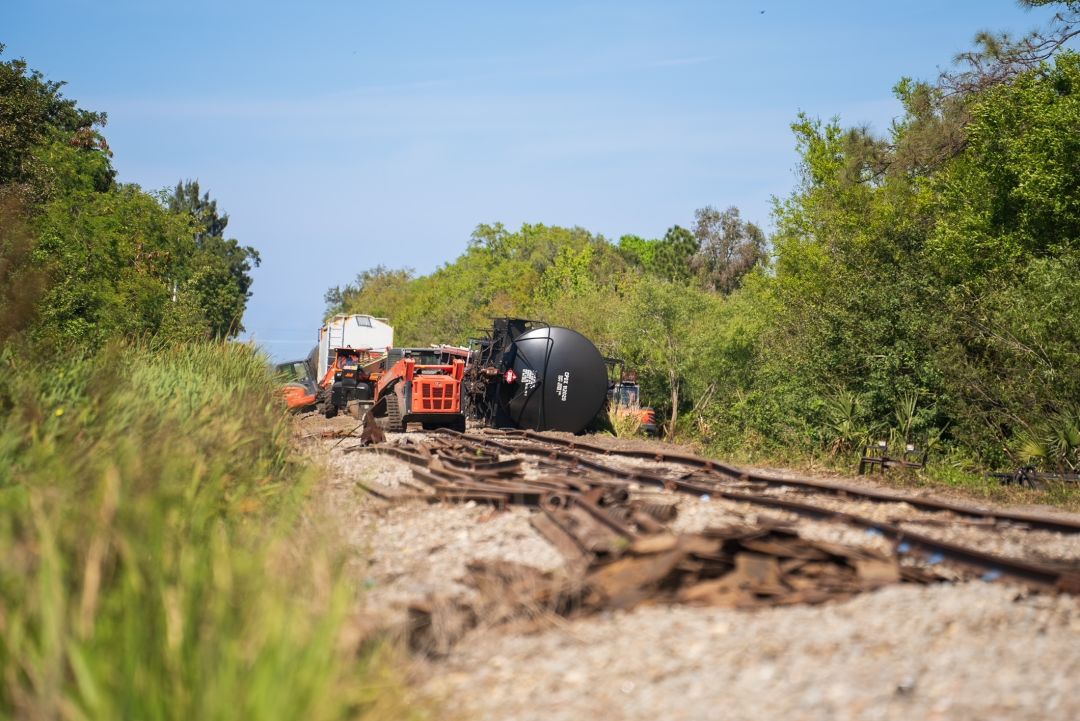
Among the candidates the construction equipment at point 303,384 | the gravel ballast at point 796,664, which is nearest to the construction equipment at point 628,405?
the construction equipment at point 303,384

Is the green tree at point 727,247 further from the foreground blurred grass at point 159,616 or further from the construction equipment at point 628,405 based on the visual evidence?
the foreground blurred grass at point 159,616

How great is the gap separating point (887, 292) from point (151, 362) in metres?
13.7

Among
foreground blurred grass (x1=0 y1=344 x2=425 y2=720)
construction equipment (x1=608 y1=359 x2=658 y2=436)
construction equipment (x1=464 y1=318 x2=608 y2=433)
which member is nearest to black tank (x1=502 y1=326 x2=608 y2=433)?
construction equipment (x1=464 y1=318 x2=608 y2=433)

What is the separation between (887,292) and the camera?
20125 millimetres

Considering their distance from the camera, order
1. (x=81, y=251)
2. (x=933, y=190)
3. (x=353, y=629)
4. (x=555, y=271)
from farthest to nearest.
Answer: (x=555, y=271) < (x=81, y=251) < (x=933, y=190) < (x=353, y=629)

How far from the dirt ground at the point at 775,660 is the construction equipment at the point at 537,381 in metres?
19.7

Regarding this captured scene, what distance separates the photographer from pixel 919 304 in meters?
19.7

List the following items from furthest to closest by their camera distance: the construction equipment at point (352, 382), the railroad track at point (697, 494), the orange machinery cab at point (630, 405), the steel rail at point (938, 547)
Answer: the orange machinery cab at point (630, 405)
the construction equipment at point (352, 382)
the railroad track at point (697, 494)
the steel rail at point (938, 547)

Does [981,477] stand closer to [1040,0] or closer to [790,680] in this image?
[790,680]

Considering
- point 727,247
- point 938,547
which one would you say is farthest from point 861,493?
point 727,247

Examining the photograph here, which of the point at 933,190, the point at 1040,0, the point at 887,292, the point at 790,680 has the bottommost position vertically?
the point at 790,680

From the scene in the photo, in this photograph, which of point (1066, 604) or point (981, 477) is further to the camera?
point (981, 477)

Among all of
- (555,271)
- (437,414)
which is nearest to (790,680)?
(437,414)

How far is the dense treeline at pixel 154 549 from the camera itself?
13.8ft
